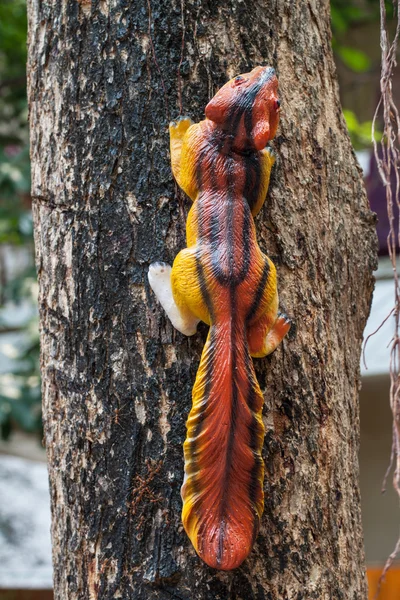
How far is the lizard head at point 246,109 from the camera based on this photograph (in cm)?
112

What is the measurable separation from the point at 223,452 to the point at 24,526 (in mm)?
2643

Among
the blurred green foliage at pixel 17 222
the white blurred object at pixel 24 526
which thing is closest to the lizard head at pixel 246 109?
the blurred green foliage at pixel 17 222

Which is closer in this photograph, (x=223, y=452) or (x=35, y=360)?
(x=223, y=452)

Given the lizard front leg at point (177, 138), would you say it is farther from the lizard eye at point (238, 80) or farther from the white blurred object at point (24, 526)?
the white blurred object at point (24, 526)

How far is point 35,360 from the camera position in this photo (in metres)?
2.76

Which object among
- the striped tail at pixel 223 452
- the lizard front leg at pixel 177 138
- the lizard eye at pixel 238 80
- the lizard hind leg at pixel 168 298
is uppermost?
the lizard eye at pixel 238 80

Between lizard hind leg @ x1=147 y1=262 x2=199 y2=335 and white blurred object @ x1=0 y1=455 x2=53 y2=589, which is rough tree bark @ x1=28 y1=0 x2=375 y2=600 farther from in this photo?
white blurred object @ x1=0 y1=455 x2=53 y2=589

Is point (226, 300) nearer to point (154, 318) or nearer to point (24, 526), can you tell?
point (154, 318)

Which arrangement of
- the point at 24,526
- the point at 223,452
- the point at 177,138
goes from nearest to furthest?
the point at 223,452, the point at 177,138, the point at 24,526

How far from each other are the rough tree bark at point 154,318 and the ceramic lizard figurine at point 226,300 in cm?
6

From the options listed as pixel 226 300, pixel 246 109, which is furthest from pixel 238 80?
pixel 226 300

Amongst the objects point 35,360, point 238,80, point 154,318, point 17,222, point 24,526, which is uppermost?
point 238,80

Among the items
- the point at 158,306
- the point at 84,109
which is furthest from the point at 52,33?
the point at 158,306

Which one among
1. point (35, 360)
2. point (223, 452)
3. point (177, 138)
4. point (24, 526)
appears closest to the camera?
point (223, 452)
